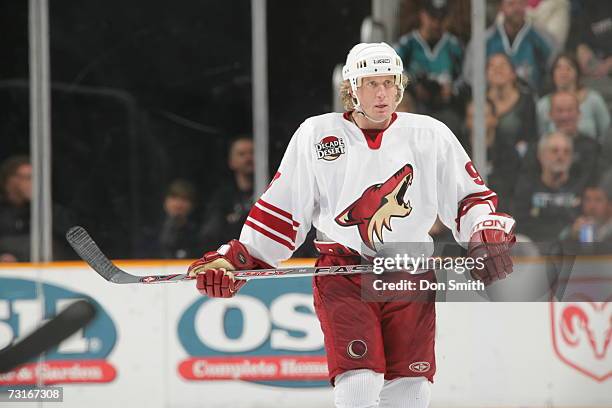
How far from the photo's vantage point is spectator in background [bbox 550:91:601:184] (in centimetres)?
479

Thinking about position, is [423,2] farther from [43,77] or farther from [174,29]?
[43,77]

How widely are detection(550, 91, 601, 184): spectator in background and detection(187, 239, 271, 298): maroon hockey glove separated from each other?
6.31 feet

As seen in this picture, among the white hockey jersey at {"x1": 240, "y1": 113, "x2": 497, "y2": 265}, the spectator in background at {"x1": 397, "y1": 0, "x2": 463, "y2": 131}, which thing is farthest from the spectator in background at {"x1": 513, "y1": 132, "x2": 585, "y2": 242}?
the white hockey jersey at {"x1": 240, "y1": 113, "x2": 497, "y2": 265}

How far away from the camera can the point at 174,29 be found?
5172mm

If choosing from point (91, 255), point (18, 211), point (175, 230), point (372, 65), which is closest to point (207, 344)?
point (175, 230)

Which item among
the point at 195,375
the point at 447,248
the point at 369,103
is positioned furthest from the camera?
the point at 195,375

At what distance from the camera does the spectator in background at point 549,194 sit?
4.76 m

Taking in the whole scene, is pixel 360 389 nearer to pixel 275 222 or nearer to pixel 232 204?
pixel 275 222

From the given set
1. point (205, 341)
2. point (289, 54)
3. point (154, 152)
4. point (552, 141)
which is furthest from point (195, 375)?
point (552, 141)

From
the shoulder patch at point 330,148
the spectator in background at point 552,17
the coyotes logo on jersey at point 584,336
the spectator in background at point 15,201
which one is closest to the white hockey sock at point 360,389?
the shoulder patch at point 330,148

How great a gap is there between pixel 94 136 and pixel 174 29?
1.87 ft

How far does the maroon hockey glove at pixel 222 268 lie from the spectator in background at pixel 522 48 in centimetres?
185

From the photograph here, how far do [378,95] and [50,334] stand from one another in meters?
2.09

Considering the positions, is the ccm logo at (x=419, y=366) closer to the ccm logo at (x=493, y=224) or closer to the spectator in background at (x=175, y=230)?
the ccm logo at (x=493, y=224)
